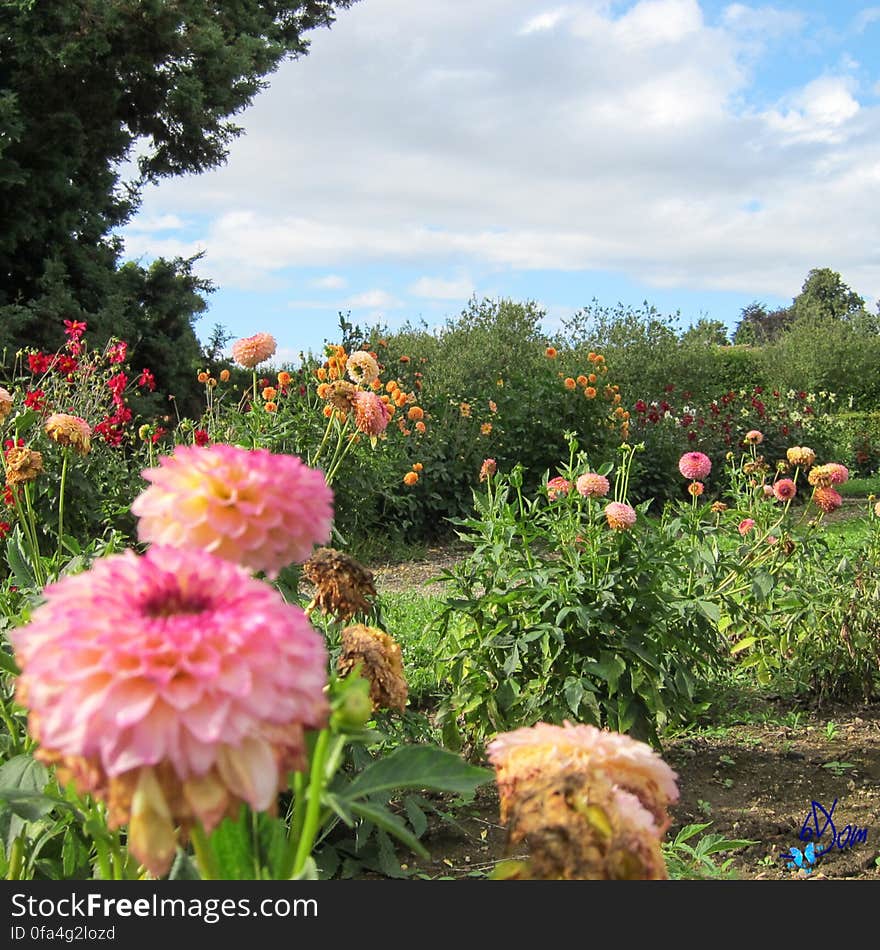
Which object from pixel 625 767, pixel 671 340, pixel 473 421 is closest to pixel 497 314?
pixel 671 340

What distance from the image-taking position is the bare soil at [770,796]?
231 centimetres

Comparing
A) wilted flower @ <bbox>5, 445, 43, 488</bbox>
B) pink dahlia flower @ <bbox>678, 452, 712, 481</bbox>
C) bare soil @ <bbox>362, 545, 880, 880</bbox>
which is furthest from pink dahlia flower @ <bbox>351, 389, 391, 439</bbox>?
pink dahlia flower @ <bbox>678, 452, 712, 481</bbox>

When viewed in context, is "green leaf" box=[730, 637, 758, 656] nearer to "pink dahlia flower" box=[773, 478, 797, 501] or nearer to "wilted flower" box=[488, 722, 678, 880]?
"pink dahlia flower" box=[773, 478, 797, 501]

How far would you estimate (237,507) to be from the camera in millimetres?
752

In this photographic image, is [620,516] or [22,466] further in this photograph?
[620,516]

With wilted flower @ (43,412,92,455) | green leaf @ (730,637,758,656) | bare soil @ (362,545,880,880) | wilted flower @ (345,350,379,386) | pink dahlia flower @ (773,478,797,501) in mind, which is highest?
wilted flower @ (345,350,379,386)

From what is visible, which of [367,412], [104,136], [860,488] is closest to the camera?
[367,412]

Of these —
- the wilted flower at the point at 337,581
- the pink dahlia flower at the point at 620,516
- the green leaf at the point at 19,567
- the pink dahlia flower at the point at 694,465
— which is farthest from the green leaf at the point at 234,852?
the pink dahlia flower at the point at 694,465

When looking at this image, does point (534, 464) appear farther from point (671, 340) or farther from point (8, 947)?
point (8, 947)

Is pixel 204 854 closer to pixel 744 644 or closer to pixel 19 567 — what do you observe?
pixel 19 567

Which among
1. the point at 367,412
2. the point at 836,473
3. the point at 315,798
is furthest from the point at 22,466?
the point at 836,473

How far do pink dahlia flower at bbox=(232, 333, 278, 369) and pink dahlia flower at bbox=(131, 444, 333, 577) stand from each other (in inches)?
87.6

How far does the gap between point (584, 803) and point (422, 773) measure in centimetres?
12

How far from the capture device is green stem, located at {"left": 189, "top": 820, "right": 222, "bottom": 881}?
0.65 metres
